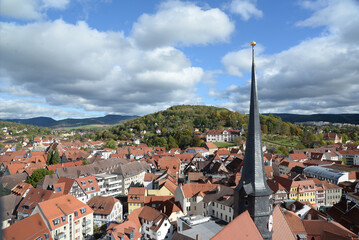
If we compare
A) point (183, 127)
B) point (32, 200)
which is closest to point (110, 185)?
point (32, 200)

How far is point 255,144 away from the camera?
13188 millimetres

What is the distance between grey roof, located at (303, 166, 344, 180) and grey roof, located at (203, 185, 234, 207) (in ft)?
106

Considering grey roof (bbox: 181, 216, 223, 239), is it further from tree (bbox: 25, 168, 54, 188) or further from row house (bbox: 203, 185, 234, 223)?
tree (bbox: 25, 168, 54, 188)

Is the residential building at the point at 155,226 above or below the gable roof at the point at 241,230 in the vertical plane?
below

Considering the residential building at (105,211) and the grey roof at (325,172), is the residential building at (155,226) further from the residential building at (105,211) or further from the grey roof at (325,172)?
the grey roof at (325,172)

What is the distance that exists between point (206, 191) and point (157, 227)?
11527 millimetres

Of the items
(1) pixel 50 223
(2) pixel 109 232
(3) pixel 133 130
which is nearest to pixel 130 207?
(2) pixel 109 232

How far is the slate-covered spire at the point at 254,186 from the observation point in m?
12.2

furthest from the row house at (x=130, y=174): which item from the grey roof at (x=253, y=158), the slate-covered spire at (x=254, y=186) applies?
the grey roof at (x=253, y=158)

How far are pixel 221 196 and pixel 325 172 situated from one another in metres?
35.5

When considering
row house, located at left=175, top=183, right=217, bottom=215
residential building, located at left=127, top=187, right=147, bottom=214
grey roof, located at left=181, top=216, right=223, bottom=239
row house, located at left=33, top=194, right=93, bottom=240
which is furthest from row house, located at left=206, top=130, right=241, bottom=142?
row house, located at left=33, top=194, right=93, bottom=240

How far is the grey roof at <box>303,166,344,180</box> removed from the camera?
51559mm

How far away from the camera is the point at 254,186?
12.5 m

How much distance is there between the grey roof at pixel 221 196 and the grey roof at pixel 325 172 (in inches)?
1275
